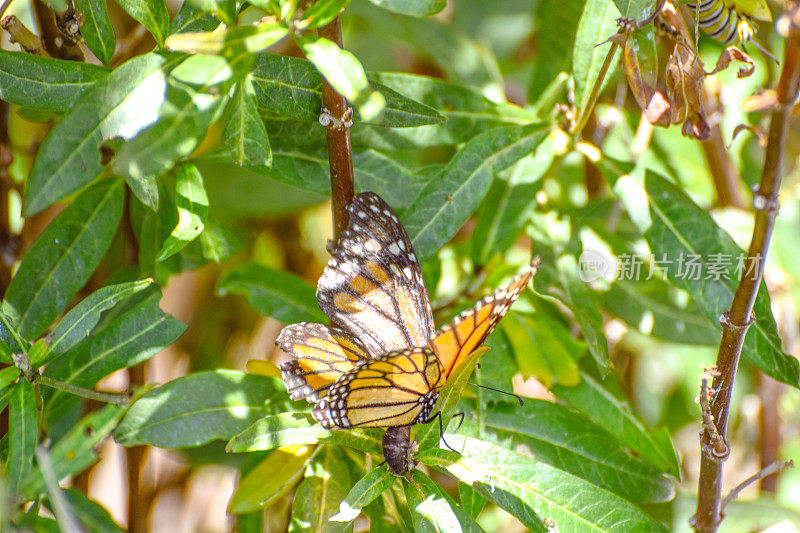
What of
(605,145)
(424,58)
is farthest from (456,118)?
(424,58)

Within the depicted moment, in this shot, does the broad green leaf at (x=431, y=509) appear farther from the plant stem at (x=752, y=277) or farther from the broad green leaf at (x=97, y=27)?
the broad green leaf at (x=97, y=27)

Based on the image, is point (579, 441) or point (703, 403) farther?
point (579, 441)

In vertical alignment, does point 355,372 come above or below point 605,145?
below

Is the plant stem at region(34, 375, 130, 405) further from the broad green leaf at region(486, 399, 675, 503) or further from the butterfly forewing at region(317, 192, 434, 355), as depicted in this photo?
the broad green leaf at region(486, 399, 675, 503)

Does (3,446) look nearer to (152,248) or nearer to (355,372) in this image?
(152,248)

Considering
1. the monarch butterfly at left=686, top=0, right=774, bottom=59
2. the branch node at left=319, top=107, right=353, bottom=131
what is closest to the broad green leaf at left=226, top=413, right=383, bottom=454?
the branch node at left=319, top=107, right=353, bottom=131

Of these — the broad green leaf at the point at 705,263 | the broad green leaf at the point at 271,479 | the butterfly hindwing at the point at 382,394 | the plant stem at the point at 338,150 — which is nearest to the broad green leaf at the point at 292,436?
the butterfly hindwing at the point at 382,394
